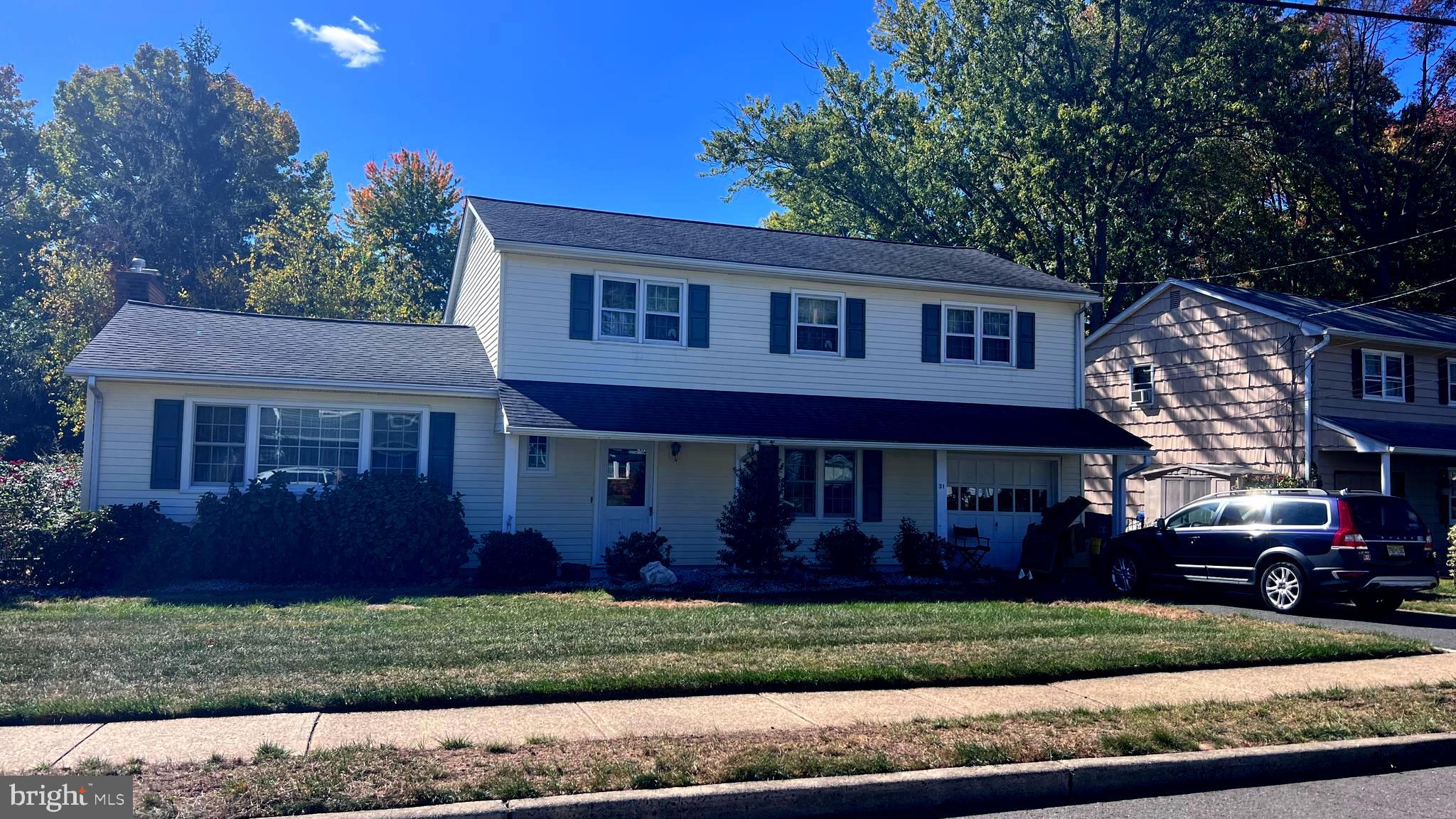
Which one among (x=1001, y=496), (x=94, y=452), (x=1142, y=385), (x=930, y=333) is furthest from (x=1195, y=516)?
(x=94, y=452)

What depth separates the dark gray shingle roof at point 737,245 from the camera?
18.8m

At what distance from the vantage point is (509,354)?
17.8 metres

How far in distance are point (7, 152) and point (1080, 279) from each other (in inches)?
1636

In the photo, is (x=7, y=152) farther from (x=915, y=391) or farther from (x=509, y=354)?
(x=915, y=391)

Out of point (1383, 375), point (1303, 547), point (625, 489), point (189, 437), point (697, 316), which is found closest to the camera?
point (1303, 547)

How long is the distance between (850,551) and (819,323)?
443 centimetres

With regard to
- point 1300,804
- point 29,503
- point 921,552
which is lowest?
point 1300,804

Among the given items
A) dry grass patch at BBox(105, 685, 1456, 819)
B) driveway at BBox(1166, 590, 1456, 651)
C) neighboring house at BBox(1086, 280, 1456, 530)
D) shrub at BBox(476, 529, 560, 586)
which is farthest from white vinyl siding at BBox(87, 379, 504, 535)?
neighboring house at BBox(1086, 280, 1456, 530)

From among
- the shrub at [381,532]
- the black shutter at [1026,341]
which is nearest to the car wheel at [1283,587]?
the black shutter at [1026,341]

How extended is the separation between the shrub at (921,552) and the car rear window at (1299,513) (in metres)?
5.75

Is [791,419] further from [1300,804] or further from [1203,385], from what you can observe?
[1300,804]

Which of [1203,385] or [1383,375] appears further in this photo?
[1203,385]

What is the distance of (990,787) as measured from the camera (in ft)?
20.0

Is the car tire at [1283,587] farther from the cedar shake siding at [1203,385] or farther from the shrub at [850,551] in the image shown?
the cedar shake siding at [1203,385]
